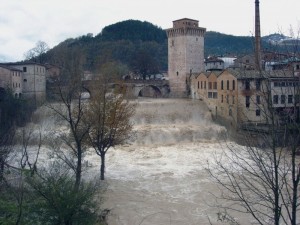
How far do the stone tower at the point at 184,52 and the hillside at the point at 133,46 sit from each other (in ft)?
46.6

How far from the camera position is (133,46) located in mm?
83812

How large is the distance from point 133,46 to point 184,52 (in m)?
36.3

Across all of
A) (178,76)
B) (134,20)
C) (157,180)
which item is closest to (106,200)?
(157,180)

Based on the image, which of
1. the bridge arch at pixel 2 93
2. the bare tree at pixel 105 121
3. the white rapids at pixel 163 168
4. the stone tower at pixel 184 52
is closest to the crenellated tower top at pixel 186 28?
the stone tower at pixel 184 52

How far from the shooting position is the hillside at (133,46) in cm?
6762

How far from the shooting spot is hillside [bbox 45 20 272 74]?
222 feet

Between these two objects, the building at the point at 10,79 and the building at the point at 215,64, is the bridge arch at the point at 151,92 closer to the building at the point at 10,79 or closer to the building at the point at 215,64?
the building at the point at 215,64

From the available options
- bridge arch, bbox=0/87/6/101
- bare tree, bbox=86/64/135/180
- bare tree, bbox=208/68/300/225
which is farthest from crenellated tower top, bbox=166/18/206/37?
bare tree, bbox=208/68/300/225

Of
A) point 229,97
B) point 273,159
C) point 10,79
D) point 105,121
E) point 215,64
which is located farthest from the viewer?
point 215,64

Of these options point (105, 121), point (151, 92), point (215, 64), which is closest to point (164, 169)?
point (105, 121)

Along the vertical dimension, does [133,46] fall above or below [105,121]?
above

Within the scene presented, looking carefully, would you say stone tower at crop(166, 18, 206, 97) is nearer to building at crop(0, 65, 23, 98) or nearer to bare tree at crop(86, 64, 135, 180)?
building at crop(0, 65, 23, 98)

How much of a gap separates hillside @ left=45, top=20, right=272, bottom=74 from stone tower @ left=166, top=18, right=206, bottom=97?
14.2m

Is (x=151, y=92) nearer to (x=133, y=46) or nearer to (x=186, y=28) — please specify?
(x=186, y=28)
